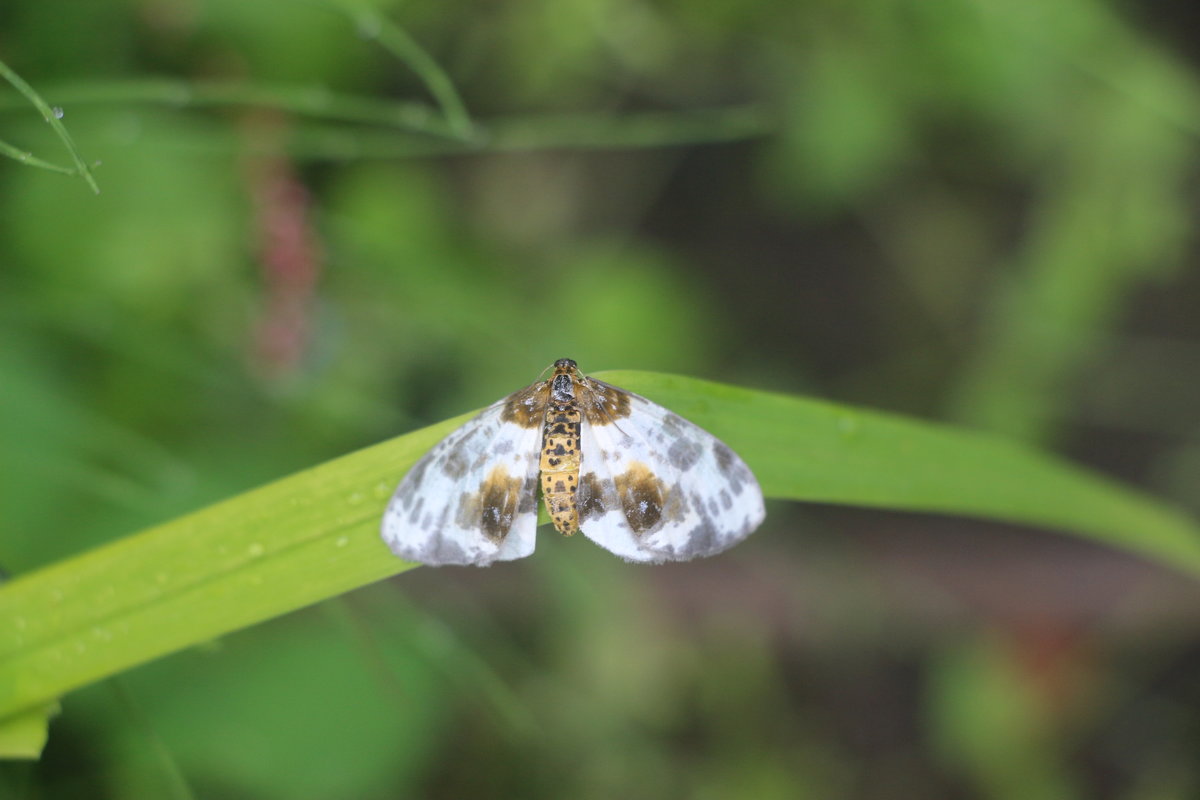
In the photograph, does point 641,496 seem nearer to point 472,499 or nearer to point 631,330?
point 472,499

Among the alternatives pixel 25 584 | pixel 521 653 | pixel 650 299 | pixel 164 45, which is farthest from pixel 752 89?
pixel 25 584

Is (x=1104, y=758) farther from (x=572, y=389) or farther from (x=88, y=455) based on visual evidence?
(x=88, y=455)

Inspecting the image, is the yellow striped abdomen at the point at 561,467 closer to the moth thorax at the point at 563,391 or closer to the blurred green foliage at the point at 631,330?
the moth thorax at the point at 563,391

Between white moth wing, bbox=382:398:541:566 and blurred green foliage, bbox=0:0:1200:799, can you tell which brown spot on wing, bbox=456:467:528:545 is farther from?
blurred green foliage, bbox=0:0:1200:799

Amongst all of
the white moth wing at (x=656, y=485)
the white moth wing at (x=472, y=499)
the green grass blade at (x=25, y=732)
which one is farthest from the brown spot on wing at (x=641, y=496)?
the green grass blade at (x=25, y=732)

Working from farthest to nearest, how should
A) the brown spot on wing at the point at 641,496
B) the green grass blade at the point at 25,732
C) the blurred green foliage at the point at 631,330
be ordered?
the blurred green foliage at the point at 631,330
the brown spot on wing at the point at 641,496
the green grass blade at the point at 25,732

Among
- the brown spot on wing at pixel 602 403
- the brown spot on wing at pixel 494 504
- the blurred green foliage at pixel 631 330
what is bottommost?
the brown spot on wing at pixel 494 504

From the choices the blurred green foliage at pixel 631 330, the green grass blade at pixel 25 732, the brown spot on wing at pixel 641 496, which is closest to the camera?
the green grass blade at pixel 25 732
